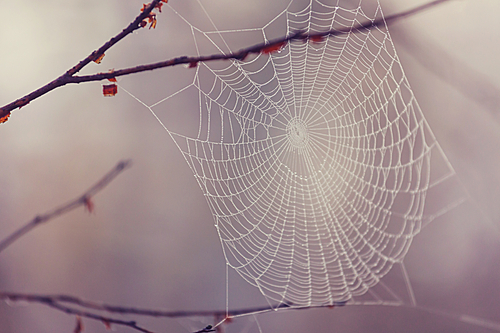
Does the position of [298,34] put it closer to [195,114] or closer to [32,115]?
[195,114]

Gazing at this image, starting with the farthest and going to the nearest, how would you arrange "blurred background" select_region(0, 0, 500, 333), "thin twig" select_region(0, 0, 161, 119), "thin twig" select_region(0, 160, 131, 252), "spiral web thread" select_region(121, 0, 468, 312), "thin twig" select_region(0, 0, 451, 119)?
"blurred background" select_region(0, 0, 500, 333), "spiral web thread" select_region(121, 0, 468, 312), "thin twig" select_region(0, 160, 131, 252), "thin twig" select_region(0, 0, 161, 119), "thin twig" select_region(0, 0, 451, 119)

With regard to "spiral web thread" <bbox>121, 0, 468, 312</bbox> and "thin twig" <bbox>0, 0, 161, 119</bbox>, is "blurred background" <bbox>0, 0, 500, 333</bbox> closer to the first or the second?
"spiral web thread" <bbox>121, 0, 468, 312</bbox>

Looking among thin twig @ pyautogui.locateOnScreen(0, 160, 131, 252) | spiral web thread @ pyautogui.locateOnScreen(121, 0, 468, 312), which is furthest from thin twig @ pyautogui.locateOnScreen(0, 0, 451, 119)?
spiral web thread @ pyautogui.locateOnScreen(121, 0, 468, 312)

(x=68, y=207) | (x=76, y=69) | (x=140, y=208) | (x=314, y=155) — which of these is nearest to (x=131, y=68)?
(x=76, y=69)

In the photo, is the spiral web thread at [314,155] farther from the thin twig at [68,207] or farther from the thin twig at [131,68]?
the thin twig at [131,68]

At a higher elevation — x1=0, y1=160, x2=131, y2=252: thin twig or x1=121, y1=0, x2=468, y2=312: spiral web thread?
x1=121, y1=0, x2=468, y2=312: spiral web thread

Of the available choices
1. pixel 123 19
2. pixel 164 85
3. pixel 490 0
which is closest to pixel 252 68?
pixel 164 85
